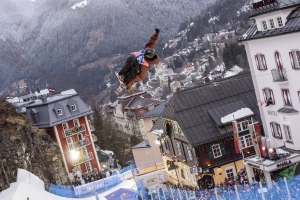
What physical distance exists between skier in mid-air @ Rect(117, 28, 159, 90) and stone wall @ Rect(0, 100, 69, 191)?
1806 cm

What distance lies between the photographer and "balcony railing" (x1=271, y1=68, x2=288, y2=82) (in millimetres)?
29500

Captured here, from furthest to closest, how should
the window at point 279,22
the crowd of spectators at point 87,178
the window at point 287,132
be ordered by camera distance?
the crowd of spectators at point 87,178 < the window at point 287,132 < the window at point 279,22

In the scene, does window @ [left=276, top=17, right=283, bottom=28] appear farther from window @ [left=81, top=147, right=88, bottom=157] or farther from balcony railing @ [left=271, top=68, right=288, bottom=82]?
window @ [left=81, top=147, right=88, bottom=157]

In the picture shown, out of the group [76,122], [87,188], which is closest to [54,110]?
[76,122]

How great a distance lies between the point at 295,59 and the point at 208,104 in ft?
46.6

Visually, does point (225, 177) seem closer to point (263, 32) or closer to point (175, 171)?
point (175, 171)

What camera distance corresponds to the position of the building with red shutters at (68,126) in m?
54.7

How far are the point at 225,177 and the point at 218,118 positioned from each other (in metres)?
5.47

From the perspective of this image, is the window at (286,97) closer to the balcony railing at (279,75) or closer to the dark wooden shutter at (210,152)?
the balcony railing at (279,75)

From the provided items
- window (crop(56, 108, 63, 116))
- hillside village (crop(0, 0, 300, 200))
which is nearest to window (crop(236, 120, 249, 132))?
Answer: hillside village (crop(0, 0, 300, 200))

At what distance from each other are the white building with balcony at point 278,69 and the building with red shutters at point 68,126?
28.7 metres

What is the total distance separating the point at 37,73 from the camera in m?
A: 190

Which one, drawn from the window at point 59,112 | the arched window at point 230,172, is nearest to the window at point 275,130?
the arched window at point 230,172

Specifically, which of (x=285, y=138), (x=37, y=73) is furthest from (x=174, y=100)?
(x=37, y=73)
